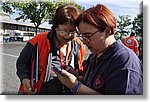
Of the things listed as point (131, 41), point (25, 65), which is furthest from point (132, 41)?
point (25, 65)

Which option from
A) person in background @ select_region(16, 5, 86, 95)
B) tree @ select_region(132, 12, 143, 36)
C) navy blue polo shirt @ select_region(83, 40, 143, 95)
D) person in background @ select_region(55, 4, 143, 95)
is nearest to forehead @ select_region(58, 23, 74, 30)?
person in background @ select_region(16, 5, 86, 95)

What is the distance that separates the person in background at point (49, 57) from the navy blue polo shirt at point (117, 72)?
29 cm

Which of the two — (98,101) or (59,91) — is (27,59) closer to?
(59,91)

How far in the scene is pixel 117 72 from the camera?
3.14ft

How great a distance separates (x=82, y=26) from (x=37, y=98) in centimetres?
65

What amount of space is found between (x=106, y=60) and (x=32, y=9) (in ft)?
2.15

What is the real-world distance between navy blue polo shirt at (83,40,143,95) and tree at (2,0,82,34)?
0.52 metres

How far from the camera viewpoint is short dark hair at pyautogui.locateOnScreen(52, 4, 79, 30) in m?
1.22

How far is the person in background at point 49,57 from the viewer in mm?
1304

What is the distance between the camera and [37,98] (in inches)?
58.2

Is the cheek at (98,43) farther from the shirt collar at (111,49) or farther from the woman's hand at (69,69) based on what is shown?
the woman's hand at (69,69)

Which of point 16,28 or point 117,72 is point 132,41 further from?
point 16,28

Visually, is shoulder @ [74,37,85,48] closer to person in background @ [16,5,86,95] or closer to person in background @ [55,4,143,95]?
person in background @ [16,5,86,95]

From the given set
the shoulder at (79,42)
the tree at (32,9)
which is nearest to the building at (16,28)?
the tree at (32,9)
